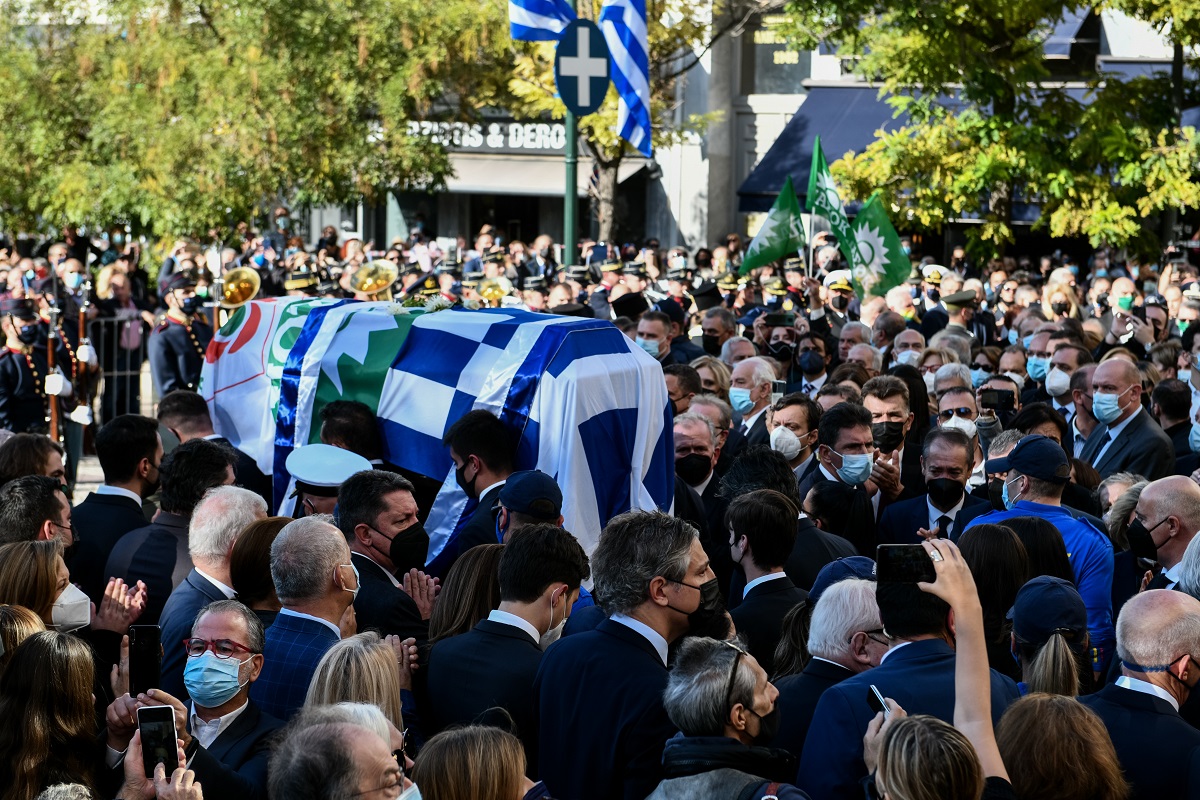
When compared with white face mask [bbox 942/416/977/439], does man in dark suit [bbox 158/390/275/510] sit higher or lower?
higher

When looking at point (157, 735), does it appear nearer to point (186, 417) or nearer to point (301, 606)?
point (301, 606)

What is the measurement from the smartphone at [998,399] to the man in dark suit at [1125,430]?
533 mm

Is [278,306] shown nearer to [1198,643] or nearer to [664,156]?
[1198,643]

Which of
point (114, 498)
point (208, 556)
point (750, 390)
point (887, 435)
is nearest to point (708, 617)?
point (208, 556)

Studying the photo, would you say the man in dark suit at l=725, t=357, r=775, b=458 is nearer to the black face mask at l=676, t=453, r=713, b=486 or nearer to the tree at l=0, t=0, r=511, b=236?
the black face mask at l=676, t=453, r=713, b=486

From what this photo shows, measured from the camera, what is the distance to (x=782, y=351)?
1122 centimetres

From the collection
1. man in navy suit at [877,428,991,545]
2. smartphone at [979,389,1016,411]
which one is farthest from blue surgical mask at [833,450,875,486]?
smartphone at [979,389,1016,411]

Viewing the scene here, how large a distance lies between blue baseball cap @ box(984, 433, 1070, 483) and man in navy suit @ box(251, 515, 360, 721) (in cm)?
287

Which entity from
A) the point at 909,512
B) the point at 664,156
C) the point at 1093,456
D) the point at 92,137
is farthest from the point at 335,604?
the point at 664,156

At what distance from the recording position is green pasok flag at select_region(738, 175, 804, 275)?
617 inches

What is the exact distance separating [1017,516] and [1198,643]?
1.58 metres

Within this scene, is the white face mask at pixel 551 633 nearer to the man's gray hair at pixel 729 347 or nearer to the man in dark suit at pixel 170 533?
the man in dark suit at pixel 170 533

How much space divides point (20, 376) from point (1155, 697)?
994 centimetres

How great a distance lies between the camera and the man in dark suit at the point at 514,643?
4.47 m
